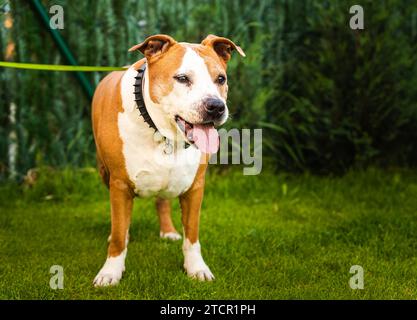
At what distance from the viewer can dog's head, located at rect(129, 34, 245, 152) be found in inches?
130

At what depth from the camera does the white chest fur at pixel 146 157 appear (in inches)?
141

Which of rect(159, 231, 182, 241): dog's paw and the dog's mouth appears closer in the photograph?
the dog's mouth

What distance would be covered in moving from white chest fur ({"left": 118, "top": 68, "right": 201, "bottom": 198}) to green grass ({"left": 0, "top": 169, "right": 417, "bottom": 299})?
1.89 feet

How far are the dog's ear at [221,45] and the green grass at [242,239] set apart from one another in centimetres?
130

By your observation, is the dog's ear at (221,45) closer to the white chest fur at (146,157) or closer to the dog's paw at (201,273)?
the white chest fur at (146,157)

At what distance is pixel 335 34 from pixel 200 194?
3.08 metres

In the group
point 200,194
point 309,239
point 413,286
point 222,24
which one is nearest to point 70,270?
point 200,194
